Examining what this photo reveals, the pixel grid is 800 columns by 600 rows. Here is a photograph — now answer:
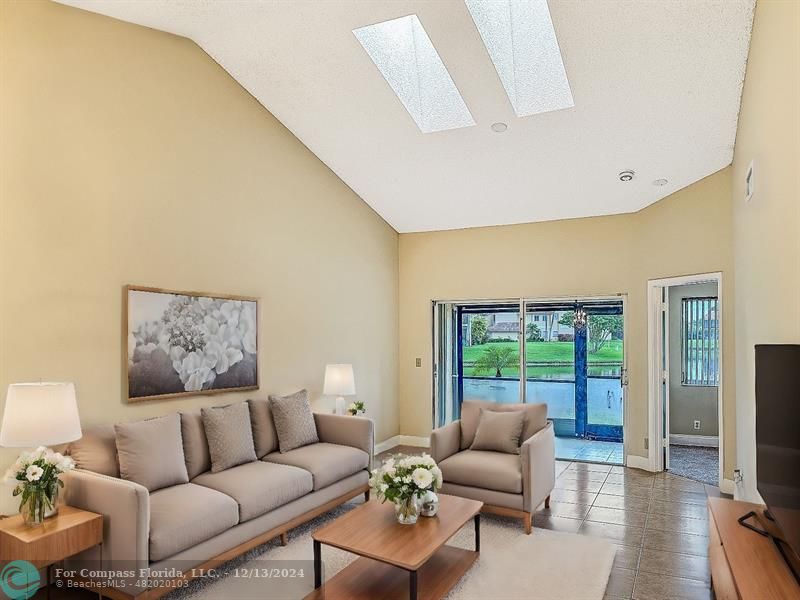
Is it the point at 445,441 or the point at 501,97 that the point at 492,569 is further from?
the point at 501,97

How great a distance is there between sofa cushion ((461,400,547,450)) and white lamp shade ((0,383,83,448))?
3222mm

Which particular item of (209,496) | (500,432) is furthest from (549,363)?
(209,496)

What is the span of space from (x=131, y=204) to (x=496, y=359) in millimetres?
4636

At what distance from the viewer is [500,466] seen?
4.32 meters

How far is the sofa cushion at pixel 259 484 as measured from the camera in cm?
353

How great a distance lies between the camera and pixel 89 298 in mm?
3523

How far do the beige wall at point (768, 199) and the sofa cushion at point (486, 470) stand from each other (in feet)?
5.34

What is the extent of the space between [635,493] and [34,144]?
5569 millimetres

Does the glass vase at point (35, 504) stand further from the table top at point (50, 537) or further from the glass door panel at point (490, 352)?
the glass door panel at point (490, 352)

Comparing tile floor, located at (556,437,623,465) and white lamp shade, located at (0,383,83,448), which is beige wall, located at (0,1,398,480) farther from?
tile floor, located at (556,437,623,465)

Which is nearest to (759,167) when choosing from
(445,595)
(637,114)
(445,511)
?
(637,114)

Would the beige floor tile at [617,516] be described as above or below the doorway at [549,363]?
below

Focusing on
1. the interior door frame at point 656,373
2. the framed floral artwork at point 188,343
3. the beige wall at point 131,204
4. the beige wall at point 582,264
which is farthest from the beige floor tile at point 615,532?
the framed floral artwork at point 188,343

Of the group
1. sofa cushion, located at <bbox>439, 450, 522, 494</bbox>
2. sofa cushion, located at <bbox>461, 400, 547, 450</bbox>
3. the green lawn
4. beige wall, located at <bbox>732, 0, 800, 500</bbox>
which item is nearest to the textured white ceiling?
beige wall, located at <bbox>732, 0, 800, 500</bbox>
